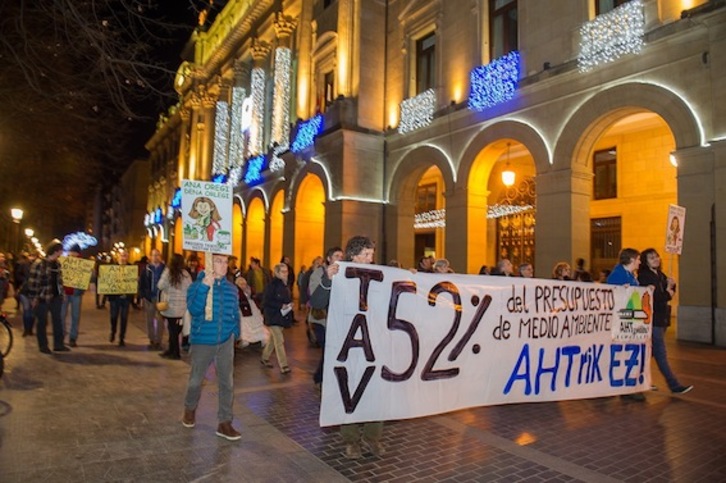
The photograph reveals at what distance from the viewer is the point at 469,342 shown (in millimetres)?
5656

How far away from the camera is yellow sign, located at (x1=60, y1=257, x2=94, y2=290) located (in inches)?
432

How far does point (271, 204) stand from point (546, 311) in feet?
71.6

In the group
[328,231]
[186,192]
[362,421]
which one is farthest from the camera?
[328,231]

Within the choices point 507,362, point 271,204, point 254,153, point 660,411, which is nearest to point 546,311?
point 507,362

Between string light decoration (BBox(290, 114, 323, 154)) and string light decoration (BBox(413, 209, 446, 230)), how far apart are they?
6.01m

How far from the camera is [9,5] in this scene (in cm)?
976

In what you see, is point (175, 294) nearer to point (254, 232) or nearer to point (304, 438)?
point (304, 438)

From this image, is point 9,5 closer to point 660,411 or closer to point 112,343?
point 112,343

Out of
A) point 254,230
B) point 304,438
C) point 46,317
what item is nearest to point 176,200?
point 254,230

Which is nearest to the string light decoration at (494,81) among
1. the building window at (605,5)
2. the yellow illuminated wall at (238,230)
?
the building window at (605,5)

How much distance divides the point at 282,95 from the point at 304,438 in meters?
23.9

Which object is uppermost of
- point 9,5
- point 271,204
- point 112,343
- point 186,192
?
point 9,5

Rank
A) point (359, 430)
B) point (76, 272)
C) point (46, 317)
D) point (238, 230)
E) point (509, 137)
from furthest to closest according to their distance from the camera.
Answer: point (238, 230), point (509, 137), point (76, 272), point (46, 317), point (359, 430)

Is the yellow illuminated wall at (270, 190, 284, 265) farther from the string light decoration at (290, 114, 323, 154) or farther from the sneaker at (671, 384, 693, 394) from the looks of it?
the sneaker at (671, 384, 693, 394)
